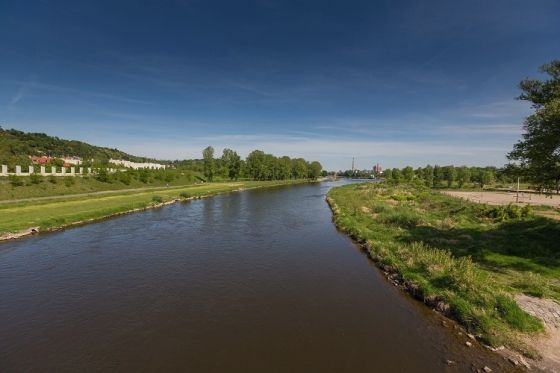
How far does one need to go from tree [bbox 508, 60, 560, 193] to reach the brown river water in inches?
482

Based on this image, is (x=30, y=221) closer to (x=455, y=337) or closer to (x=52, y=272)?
(x=52, y=272)

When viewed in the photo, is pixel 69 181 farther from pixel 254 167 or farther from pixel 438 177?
pixel 438 177

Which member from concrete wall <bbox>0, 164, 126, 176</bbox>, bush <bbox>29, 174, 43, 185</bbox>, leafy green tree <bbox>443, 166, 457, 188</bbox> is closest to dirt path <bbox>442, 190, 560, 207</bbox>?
leafy green tree <bbox>443, 166, 457, 188</bbox>

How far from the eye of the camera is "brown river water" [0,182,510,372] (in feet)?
36.4

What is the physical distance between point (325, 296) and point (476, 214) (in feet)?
89.9

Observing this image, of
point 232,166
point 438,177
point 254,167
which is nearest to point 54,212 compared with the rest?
point 232,166

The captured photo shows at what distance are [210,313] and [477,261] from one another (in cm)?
1676

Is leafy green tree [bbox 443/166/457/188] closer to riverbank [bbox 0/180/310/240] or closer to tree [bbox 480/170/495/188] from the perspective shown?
tree [bbox 480/170/495/188]

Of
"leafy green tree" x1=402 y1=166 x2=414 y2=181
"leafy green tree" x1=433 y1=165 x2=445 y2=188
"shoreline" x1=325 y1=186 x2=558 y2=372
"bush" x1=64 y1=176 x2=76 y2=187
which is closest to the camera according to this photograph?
"shoreline" x1=325 y1=186 x2=558 y2=372

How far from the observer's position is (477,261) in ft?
64.0

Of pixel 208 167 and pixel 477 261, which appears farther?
pixel 208 167

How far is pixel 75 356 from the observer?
11.1m

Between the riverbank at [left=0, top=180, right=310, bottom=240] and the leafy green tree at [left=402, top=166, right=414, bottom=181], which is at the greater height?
the leafy green tree at [left=402, top=166, right=414, bottom=181]

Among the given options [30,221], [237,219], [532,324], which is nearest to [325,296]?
[532,324]
